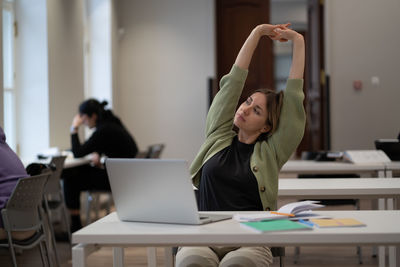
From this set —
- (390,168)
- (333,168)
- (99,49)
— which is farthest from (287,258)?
(99,49)

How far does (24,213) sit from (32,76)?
290 centimetres

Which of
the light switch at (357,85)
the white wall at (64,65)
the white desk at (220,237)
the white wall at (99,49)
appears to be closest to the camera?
the white desk at (220,237)

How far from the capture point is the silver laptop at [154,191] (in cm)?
159

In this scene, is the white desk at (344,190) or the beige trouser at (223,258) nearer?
the beige trouser at (223,258)

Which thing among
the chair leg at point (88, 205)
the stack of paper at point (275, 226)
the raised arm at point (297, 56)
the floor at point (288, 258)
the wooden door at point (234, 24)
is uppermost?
the wooden door at point (234, 24)

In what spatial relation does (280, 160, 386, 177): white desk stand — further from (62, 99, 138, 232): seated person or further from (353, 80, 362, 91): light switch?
(353, 80, 362, 91): light switch

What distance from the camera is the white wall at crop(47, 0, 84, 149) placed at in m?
5.72

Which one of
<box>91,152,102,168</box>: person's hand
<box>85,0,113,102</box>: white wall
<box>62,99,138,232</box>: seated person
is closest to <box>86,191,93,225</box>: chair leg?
<box>62,99,138,232</box>: seated person

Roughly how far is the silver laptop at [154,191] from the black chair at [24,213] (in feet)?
3.96

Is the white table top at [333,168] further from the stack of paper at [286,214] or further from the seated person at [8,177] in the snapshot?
the stack of paper at [286,214]

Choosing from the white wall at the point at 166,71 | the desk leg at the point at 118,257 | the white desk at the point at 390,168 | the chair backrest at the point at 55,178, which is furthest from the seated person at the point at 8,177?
the white wall at the point at 166,71

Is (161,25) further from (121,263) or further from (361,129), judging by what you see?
(121,263)

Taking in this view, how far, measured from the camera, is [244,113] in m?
2.19

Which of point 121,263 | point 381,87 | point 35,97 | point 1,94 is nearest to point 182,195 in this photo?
point 121,263
